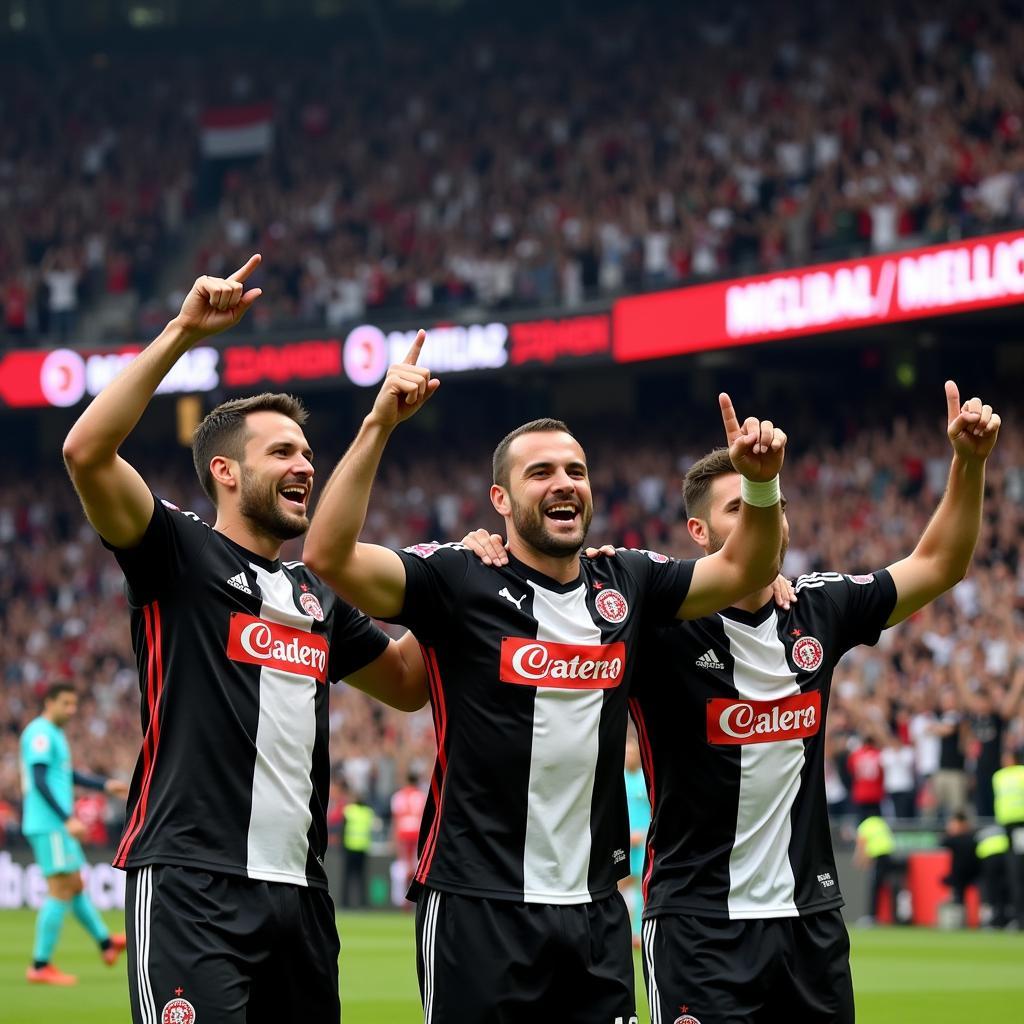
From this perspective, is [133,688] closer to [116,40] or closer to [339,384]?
[339,384]

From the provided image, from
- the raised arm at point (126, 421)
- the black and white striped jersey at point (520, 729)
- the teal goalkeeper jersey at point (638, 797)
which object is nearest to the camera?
the raised arm at point (126, 421)

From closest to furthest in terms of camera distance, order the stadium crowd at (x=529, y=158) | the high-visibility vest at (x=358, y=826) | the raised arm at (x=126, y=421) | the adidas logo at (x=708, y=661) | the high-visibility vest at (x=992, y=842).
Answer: the raised arm at (x=126, y=421) → the adidas logo at (x=708, y=661) → the high-visibility vest at (x=992, y=842) → the high-visibility vest at (x=358, y=826) → the stadium crowd at (x=529, y=158)

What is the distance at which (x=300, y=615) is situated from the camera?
5.75 meters

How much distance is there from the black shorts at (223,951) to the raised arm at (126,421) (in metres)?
0.98

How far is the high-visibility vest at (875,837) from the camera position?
65.0ft

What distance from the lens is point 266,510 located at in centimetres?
575

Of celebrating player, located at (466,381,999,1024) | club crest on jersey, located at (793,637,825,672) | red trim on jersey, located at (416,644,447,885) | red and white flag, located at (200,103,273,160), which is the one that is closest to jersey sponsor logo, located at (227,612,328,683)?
red trim on jersey, located at (416,644,447,885)

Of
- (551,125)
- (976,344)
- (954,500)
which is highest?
(551,125)

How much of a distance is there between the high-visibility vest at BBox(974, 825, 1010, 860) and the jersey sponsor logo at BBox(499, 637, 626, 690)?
45.8 feet

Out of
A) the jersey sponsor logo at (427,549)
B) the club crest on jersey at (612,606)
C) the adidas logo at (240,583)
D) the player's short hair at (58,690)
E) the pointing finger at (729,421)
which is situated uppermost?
the pointing finger at (729,421)

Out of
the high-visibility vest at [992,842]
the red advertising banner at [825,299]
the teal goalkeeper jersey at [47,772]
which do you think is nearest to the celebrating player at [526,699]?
the teal goalkeeper jersey at [47,772]

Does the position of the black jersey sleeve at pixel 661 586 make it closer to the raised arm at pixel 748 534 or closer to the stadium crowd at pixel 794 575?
the raised arm at pixel 748 534

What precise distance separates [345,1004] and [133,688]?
19.7m

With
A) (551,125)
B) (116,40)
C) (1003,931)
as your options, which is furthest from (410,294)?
(1003,931)
